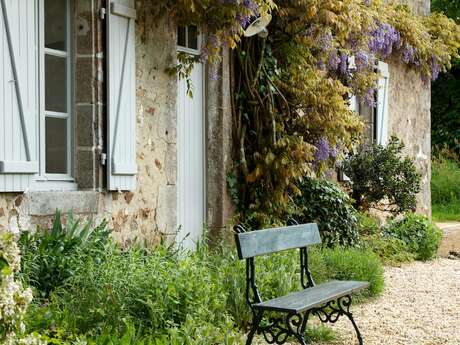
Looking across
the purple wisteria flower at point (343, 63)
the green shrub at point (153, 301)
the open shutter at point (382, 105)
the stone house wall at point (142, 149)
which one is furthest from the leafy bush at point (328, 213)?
the open shutter at point (382, 105)

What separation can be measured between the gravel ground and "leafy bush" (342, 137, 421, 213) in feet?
4.29

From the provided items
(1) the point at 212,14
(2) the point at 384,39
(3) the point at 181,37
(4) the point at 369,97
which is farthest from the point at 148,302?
(2) the point at 384,39

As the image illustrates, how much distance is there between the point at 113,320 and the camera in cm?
459

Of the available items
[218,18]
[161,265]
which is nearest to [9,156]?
[161,265]

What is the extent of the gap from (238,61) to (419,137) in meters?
5.97

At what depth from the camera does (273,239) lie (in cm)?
502

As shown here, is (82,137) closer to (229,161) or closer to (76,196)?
(76,196)

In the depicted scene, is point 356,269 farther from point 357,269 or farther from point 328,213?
point 328,213

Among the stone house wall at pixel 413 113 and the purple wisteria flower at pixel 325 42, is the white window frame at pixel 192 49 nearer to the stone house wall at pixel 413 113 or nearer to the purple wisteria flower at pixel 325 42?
the purple wisteria flower at pixel 325 42

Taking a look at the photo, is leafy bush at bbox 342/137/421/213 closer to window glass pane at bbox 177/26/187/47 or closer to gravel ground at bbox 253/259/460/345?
gravel ground at bbox 253/259/460/345

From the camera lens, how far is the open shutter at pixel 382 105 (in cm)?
1122

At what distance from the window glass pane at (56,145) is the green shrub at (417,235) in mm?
5241

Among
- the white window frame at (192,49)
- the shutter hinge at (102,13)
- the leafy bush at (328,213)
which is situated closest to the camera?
the shutter hinge at (102,13)

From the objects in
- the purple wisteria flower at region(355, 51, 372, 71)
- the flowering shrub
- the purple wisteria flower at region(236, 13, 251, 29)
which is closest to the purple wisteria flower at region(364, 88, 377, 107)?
the purple wisteria flower at region(355, 51, 372, 71)
